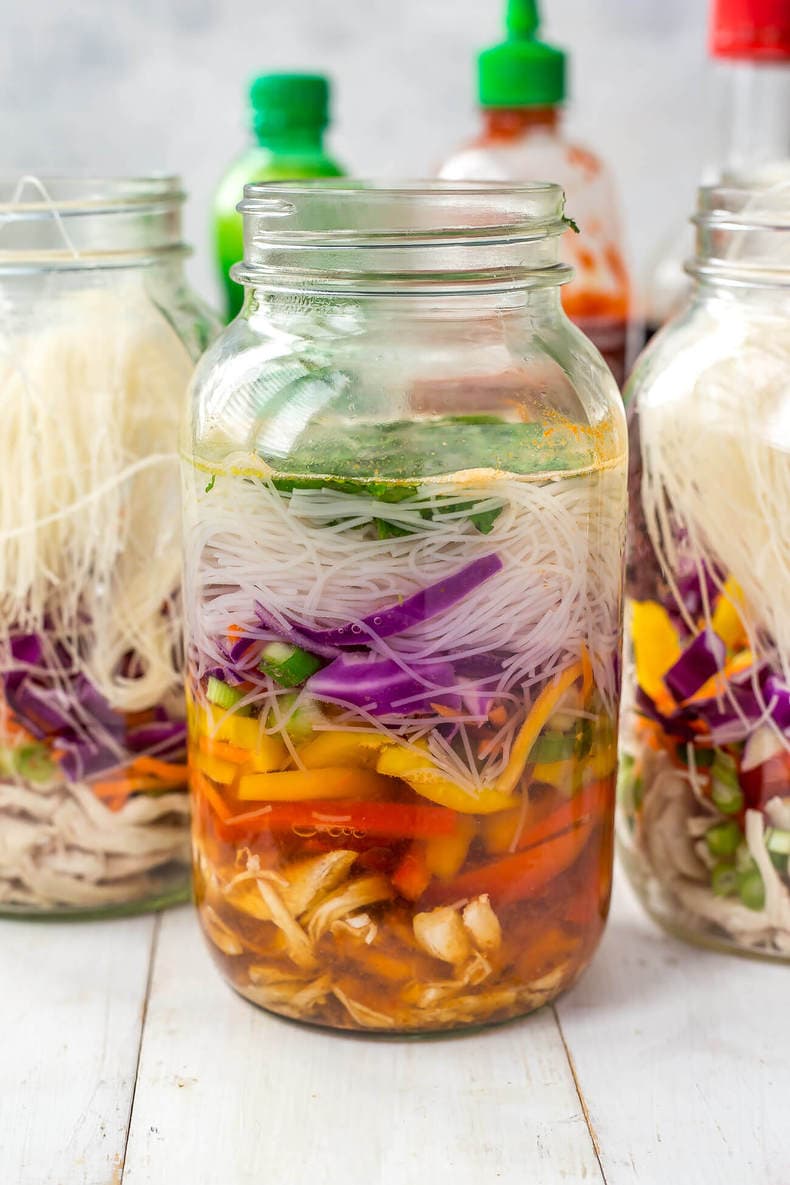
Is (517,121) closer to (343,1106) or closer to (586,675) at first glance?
(586,675)

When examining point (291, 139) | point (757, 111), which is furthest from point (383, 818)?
point (757, 111)

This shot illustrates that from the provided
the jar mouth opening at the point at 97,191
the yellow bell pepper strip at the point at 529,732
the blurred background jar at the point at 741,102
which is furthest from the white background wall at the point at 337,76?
the yellow bell pepper strip at the point at 529,732

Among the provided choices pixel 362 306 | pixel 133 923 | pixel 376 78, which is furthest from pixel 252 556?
pixel 376 78

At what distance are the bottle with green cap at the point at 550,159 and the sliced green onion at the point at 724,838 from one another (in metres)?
0.35

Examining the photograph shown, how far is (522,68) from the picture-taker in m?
0.93

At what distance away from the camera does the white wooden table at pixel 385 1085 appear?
0.56 m

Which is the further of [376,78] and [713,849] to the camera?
[376,78]

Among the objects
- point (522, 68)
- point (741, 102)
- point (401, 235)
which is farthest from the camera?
point (741, 102)

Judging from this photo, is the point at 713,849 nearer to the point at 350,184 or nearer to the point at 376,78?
the point at 350,184

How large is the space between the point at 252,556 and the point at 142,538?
127 millimetres

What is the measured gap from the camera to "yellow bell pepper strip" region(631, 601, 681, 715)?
27.7 inches

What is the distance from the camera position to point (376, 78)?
1.14m

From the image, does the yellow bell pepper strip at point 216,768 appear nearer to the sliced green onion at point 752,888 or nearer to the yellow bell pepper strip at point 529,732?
the yellow bell pepper strip at point 529,732

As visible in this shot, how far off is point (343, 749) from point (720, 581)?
0.64ft
